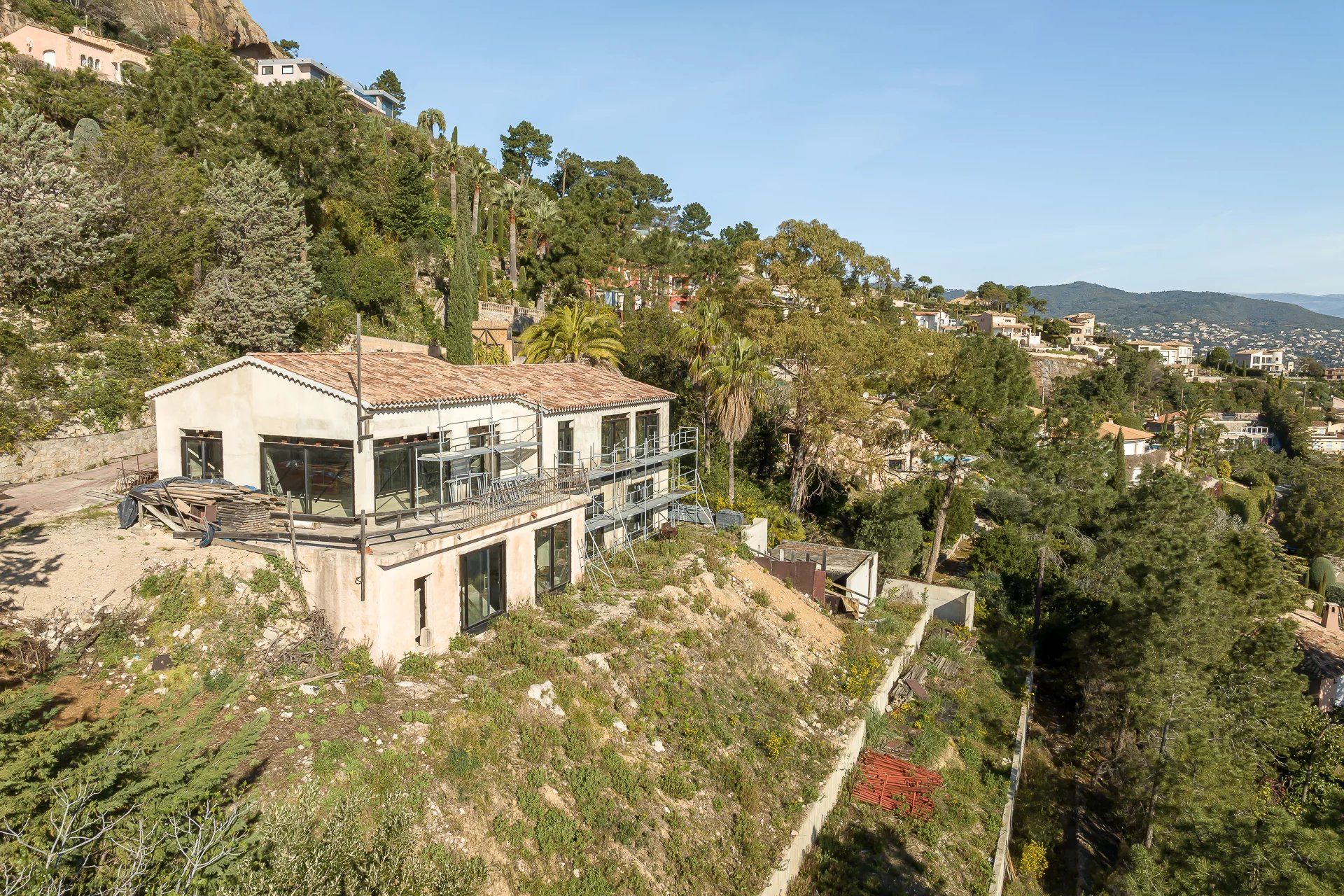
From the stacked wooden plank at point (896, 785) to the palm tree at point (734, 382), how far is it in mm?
15720

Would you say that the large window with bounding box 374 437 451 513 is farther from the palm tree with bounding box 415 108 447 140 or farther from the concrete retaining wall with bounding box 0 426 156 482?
the palm tree with bounding box 415 108 447 140

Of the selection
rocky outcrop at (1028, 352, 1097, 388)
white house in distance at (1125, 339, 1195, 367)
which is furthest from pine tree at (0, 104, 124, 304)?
white house in distance at (1125, 339, 1195, 367)

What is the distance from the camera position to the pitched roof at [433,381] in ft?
61.1

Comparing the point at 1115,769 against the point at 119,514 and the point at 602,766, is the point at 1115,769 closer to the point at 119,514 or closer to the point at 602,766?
the point at 602,766

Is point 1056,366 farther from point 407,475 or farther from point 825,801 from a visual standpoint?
point 407,475

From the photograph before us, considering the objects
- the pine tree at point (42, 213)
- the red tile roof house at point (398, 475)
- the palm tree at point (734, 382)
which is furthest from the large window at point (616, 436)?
the pine tree at point (42, 213)

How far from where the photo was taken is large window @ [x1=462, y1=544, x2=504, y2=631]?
1845 cm

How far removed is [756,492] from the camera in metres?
42.3

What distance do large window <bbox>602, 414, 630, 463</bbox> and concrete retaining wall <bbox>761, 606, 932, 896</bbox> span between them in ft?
40.4

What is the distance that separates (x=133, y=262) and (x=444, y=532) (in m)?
24.8

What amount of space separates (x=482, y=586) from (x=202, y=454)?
28.3 ft

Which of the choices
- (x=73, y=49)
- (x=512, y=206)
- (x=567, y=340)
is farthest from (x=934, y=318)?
(x=73, y=49)

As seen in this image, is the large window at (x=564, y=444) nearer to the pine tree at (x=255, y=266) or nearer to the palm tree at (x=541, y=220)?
the pine tree at (x=255, y=266)

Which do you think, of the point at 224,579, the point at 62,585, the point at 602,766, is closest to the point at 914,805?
the point at 602,766
